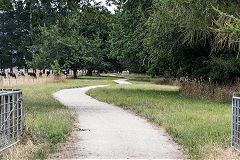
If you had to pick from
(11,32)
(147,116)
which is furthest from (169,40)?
(11,32)

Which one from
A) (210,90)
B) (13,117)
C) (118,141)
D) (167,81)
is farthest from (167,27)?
(167,81)

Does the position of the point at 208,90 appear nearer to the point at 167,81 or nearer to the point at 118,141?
the point at 118,141

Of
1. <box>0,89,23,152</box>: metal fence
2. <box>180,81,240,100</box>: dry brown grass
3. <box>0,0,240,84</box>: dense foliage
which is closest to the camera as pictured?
<box>0,89,23,152</box>: metal fence

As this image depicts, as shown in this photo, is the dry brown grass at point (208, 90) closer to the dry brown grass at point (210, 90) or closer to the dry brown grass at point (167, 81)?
the dry brown grass at point (210, 90)

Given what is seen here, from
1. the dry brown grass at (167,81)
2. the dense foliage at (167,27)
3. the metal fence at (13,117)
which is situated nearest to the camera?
the metal fence at (13,117)

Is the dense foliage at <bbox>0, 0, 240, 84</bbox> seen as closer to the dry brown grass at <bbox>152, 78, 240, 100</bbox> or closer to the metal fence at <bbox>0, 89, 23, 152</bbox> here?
the dry brown grass at <bbox>152, 78, 240, 100</bbox>

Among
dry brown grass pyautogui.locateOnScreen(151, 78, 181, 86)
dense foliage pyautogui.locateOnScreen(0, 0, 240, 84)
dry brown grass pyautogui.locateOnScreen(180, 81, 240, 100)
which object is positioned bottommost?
dry brown grass pyautogui.locateOnScreen(151, 78, 181, 86)

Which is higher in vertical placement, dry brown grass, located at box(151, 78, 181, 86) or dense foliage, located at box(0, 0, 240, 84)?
dense foliage, located at box(0, 0, 240, 84)

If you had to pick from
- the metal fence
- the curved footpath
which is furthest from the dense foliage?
the metal fence

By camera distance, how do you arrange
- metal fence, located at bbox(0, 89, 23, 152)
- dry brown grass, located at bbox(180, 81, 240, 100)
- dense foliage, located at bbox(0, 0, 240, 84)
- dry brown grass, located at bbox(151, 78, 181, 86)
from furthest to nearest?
dry brown grass, located at bbox(151, 78, 181, 86) < dry brown grass, located at bbox(180, 81, 240, 100) < dense foliage, located at bbox(0, 0, 240, 84) < metal fence, located at bbox(0, 89, 23, 152)

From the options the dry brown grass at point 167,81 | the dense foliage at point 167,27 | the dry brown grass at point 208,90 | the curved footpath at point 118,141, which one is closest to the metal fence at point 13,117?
the curved footpath at point 118,141

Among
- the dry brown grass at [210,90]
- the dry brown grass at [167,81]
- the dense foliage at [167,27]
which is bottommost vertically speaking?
the dry brown grass at [167,81]

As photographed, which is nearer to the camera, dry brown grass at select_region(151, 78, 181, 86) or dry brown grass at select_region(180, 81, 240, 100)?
dry brown grass at select_region(180, 81, 240, 100)

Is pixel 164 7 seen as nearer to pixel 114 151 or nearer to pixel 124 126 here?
pixel 124 126
